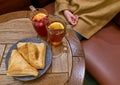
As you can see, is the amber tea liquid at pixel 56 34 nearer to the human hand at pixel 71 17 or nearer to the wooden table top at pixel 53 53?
the wooden table top at pixel 53 53

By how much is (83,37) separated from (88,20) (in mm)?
118

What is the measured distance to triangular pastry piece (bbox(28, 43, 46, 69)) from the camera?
76cm

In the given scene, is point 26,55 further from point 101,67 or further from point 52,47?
point 101,67

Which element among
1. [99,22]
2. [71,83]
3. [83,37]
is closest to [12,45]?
[71,83]

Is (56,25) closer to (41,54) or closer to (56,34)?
(56,34)

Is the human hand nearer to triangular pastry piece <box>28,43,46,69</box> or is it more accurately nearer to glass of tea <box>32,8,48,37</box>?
glass of tea <box>32,8,48,37</box>

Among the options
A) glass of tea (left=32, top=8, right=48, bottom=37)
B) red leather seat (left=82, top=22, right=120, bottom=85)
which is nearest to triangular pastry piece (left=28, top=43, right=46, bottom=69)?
glass of tea (left=32, top=8, right=48, bottom=37)

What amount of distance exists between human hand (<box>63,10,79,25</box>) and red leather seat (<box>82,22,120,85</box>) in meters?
0.14

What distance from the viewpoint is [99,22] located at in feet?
4.09

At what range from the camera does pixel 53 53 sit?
2.79 ft

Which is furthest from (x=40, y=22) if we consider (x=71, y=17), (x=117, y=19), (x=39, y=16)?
(x=117, y=19)

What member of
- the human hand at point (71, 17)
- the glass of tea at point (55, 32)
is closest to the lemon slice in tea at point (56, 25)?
the glass of tea at point (55, 32)

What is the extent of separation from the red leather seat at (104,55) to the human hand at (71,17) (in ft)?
0.47

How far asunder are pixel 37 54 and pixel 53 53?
0.29 feet
